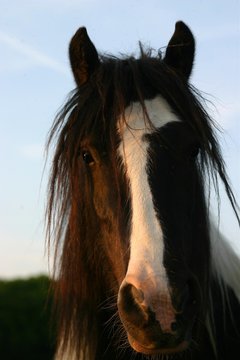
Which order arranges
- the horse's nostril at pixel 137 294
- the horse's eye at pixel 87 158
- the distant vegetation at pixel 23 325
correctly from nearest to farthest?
1. the horse's nostril at pixel 137 294
2. the horse's eye at pixel 87 158
3. the distant vegetation at pixel 23 325

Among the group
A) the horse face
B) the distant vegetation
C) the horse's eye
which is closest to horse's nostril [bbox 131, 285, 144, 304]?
the horse face

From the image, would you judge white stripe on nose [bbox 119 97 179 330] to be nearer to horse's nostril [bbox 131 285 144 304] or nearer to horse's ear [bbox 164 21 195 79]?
horse's nostril [bbox 131 285 144 304]

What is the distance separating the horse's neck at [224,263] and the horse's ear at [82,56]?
116 centimetres

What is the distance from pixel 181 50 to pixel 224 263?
1.28 metres

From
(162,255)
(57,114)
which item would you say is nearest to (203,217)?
(162,255)

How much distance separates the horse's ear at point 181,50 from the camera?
12.9 feet

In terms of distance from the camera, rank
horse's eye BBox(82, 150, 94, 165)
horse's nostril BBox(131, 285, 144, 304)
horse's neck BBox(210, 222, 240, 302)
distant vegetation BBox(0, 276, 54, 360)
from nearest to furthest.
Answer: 1. horse's nostril BBox(131, 285, 144, 304)
2. horse's eye BBox(82, 150, 94, 165)
3. horse's neck BBox(210, 222, 240, 302)
4. distant vegetation BBox(0, 276, 54, 360)

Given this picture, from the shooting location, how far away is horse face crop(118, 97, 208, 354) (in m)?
2.77

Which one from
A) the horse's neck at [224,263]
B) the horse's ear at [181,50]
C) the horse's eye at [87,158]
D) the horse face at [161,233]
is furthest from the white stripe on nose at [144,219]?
the horse's neck at [224,263]

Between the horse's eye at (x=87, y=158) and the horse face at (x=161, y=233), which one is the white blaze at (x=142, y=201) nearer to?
the horse face at (x=161, y=233)

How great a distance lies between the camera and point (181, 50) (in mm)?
3936

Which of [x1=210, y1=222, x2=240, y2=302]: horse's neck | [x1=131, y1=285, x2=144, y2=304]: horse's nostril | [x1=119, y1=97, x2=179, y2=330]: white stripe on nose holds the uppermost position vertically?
[x1=119, y1=97, x2=179, y2=330]: white stripe on nose

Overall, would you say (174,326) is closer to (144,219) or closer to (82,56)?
(144,219)

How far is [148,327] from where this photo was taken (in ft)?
9.17
